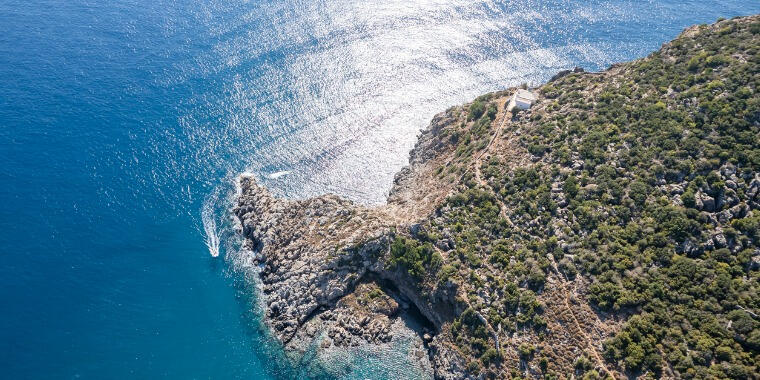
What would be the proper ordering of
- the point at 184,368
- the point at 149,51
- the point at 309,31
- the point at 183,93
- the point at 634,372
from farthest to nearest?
the point at 309,31 → the point at 149,51 → the point at 183,93 → the point at 184,368 → the point at 634,372

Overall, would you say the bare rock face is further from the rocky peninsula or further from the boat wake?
the boat wake

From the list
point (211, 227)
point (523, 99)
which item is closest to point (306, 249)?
point (211, 227)

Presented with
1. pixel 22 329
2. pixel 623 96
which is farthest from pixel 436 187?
pixel 22 329

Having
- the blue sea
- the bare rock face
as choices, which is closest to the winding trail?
the bare rock face

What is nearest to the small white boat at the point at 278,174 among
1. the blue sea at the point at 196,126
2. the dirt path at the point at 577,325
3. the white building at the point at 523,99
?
the blue sea at the point at 196,126

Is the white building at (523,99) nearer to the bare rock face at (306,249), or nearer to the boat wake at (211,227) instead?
the bare rock face at (306,249)

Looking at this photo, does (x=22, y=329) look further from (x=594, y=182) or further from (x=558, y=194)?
(x=594, y=182)

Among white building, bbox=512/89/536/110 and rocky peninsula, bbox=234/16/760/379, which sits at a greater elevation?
white building, bbox=512/89/536/110

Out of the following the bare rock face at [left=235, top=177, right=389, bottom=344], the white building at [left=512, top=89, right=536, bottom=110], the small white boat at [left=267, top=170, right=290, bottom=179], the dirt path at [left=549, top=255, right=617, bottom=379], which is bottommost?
the dirt path at [left=549, top=255, right=617, bottom=379]
